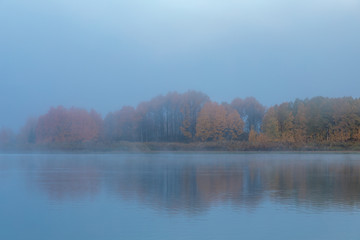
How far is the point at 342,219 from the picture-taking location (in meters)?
9.64

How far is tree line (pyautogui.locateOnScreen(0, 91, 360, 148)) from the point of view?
204 ft

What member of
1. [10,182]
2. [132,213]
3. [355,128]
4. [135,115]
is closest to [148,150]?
[135,115]

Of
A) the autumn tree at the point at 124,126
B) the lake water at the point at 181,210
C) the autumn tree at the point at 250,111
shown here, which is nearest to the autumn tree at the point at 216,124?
the autumn tree at the point at 250,111

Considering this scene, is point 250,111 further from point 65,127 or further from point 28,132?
point 28,132

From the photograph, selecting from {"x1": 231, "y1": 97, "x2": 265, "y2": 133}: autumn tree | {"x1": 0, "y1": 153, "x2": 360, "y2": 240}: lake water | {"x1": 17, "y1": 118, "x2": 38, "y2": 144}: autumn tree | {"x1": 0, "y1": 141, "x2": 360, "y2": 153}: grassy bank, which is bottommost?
{"x1": 0, "y1": 153, "x2": 360, "y2": 240}: lake water

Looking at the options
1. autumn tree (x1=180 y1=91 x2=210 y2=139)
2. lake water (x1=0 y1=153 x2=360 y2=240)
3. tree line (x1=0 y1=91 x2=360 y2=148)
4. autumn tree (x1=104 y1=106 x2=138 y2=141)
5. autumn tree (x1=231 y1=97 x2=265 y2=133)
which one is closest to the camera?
lake water (x1=0 y1=153 x2=360 y2=240)

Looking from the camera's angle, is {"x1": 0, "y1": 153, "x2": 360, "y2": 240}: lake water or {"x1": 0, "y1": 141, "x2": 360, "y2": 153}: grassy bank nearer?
{"x1": 0, "y1": 153, "x2": 360, "y2": 240}: lake water

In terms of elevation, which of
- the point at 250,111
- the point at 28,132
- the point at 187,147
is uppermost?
the point at 250,111

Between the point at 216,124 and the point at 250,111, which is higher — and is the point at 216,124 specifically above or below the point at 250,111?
below

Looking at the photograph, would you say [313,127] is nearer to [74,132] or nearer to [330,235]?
[74,132]

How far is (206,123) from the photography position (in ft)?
208

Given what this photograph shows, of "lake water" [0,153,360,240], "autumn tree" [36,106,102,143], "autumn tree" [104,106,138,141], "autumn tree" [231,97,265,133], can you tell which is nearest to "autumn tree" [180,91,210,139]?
"autumn tree" [231,97,265,133]

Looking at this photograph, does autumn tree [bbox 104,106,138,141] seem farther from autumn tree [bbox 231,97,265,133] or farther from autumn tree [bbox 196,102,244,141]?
autumn tree [bbox 231,97,265,133]

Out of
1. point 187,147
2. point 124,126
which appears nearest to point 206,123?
point 187,147
